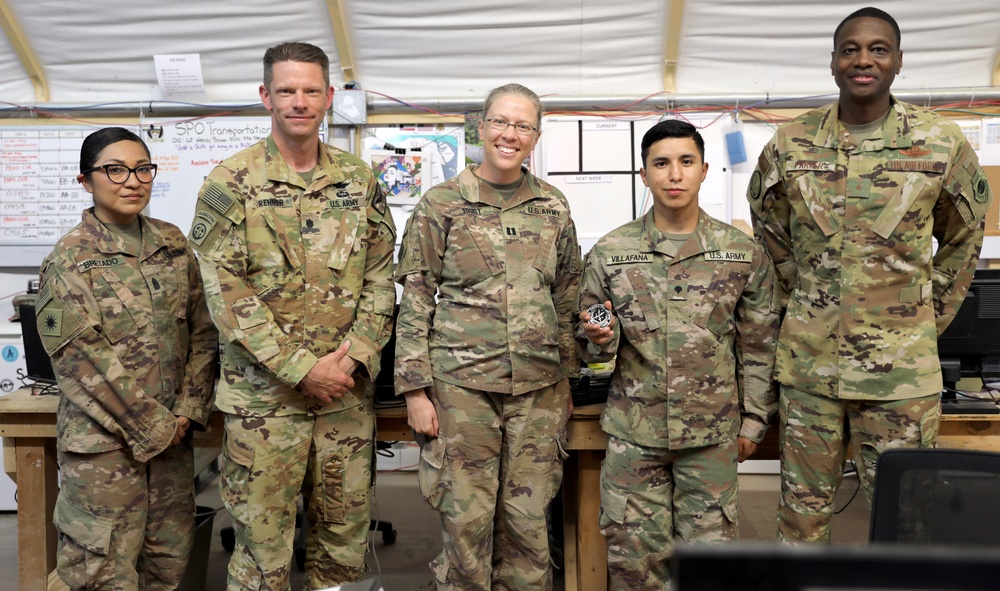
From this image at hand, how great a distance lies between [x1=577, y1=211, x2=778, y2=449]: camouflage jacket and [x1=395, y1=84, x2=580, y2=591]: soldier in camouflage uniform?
184 mm

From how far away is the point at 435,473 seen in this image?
214 centimetres

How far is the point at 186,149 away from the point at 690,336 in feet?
9.88

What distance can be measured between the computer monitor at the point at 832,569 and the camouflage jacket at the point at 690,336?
1508mm

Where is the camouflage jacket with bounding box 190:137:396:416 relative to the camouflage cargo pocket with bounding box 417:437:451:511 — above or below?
above

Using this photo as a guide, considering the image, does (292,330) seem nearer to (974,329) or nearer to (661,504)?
(661,504)

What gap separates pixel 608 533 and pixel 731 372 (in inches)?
23.4

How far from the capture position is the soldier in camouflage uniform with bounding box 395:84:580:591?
2117mm

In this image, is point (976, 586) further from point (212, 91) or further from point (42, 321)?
point (212, 91)

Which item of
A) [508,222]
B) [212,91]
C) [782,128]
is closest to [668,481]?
[508,222]

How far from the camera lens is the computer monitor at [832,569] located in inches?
21.3

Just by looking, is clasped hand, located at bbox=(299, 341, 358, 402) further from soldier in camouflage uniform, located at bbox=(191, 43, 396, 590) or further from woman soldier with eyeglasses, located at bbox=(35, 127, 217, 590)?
woman soldier with eyeglasses, located at bbox=(35, 127, 217, 590)

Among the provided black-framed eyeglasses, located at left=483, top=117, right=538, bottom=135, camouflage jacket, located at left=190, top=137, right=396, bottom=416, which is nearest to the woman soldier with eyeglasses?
camouflage jacket, located at left=190, top=137, right=396, bottom=416

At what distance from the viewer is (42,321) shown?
2.16m

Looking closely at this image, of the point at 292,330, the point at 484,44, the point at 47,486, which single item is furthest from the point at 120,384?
the point at 484,44
